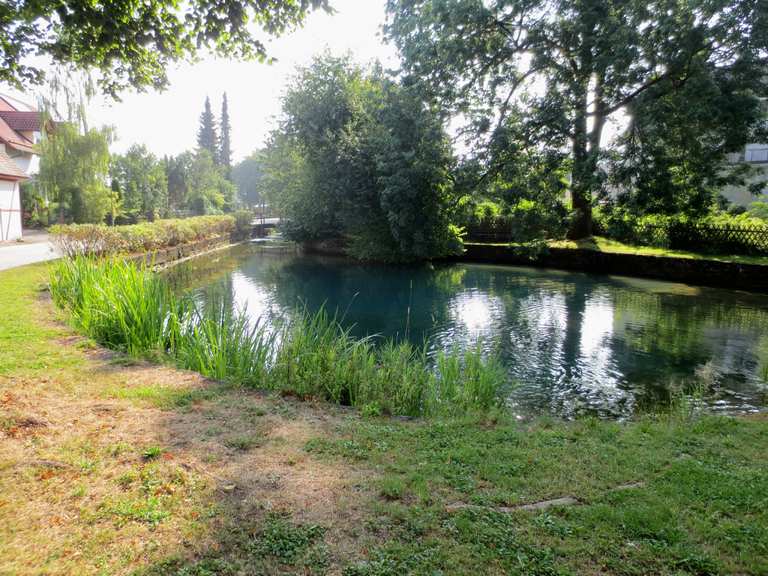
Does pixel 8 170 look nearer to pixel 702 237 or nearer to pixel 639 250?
pixel 639 250

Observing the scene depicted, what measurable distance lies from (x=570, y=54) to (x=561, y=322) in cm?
985

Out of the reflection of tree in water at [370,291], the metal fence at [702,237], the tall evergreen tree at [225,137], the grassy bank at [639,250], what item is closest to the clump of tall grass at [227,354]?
the reflection of tree in water at [370,291]

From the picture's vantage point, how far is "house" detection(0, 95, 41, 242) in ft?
73.5

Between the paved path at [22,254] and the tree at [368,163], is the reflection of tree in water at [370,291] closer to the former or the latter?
the tree at [368,163]

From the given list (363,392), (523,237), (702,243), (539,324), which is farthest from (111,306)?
(702,243)

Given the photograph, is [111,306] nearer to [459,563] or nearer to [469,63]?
[459,563]

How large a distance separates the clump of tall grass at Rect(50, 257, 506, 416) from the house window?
2865cm

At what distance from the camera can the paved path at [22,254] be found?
14445mm

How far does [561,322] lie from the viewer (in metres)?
12.2

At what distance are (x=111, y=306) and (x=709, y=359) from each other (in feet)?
32.8

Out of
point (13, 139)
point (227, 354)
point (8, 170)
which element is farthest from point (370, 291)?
point (13, 139)

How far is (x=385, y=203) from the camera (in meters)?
22.2

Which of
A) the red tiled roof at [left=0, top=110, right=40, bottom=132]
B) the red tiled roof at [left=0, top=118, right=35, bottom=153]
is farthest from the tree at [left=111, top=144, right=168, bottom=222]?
the red tiled roof at [left=0, top=118, right=35, bottom=153]

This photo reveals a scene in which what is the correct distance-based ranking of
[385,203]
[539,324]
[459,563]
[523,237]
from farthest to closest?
1. [385,203]
2. [523,237]
3. [539,324]
4. [459,563]
